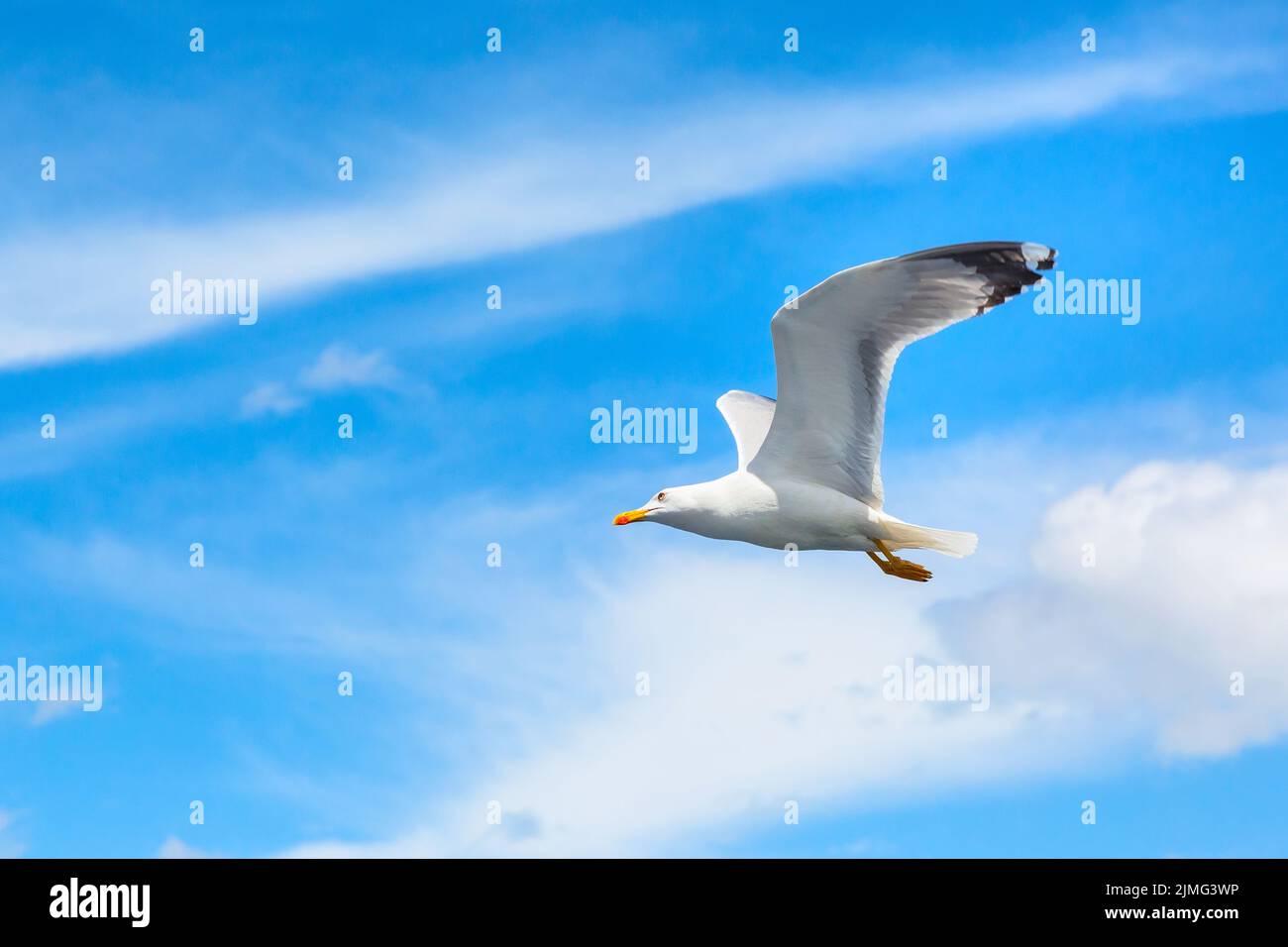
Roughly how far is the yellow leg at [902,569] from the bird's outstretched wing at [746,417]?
7.56 feet

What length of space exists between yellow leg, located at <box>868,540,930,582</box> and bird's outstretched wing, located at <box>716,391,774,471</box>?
230 cm

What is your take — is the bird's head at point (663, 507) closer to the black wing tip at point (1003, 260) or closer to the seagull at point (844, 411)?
the seagull at point (844, 411)

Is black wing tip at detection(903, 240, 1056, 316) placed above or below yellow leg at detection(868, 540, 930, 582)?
above

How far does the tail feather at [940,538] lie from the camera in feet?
→ 40.9

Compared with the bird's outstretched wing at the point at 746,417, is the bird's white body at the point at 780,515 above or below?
below

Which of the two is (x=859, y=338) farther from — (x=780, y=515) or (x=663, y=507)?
(x=663, y=507)

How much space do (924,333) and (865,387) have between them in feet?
2.86

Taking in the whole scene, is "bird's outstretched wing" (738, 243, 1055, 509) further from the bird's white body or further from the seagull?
the bird's white body

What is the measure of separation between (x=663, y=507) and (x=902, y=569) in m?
2.72

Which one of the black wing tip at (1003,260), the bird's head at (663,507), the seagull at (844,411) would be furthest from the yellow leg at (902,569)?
the black wing tip at (1003,260)

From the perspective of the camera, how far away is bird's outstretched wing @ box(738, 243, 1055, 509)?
1080cm

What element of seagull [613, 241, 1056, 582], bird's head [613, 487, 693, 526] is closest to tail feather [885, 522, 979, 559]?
seagull [613, 241, 1056, 582]

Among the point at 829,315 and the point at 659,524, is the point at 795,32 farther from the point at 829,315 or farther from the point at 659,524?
the point at 659,524

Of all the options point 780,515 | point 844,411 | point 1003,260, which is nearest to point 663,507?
point 780,515
